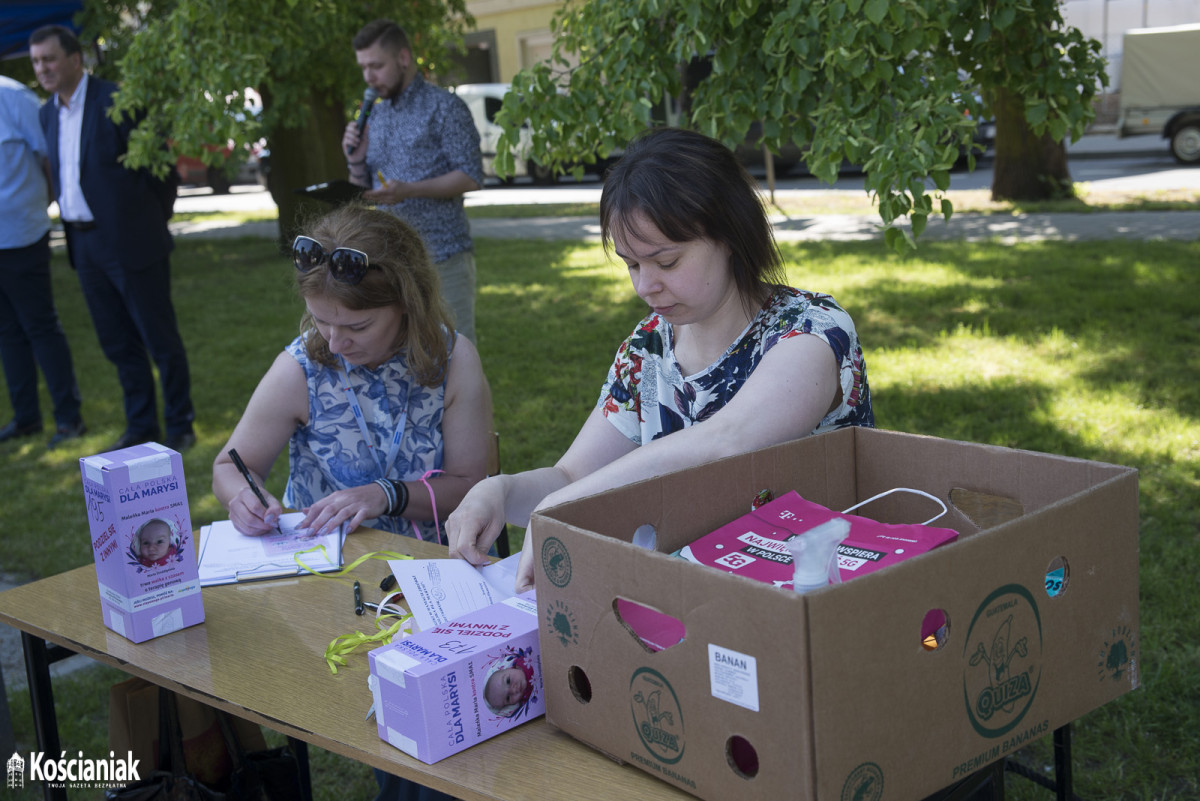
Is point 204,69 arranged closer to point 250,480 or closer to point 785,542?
point 250,480

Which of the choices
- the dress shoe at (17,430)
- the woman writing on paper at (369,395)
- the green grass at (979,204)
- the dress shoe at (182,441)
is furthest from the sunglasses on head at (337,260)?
the green grass at (979,204)

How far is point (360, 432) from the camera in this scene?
8.30ft

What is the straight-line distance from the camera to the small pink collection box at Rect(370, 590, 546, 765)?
1.32m

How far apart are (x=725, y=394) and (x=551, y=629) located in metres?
Answer: 0.76

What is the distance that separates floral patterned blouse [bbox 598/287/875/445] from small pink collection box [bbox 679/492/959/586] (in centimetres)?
31

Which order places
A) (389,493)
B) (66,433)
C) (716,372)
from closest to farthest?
(716,372) → (389,493) → (66,433)

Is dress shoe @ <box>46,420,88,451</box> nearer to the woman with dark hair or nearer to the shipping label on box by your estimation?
the woman with dark hair

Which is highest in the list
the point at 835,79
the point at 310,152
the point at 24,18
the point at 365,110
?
the point at 24,18

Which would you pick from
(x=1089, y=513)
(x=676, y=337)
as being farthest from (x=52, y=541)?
(x=1089, y=513)

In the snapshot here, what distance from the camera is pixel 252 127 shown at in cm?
512

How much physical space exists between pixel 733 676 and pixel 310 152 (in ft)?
33.3

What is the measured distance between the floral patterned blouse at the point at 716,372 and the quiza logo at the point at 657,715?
0.72m

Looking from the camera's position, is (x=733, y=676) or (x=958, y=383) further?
(x=958, y=383)

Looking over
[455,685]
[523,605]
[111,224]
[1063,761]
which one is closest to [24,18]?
[111,224]
